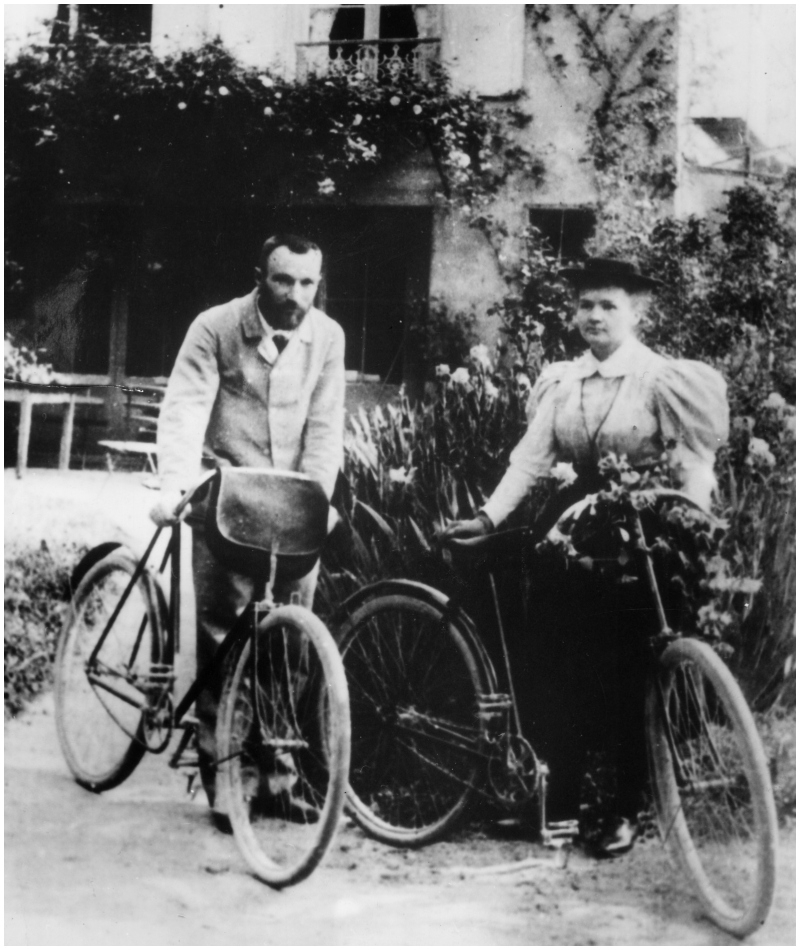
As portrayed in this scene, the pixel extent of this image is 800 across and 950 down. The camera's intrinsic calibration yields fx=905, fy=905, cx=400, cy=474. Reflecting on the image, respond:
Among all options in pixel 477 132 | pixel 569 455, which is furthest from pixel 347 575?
pixel 477 132

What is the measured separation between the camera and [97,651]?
2.29m

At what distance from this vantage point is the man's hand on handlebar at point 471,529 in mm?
2168

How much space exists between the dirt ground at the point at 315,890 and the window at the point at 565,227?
3.87 feet

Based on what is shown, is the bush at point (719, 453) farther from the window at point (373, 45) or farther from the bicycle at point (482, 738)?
the window at point (373, 45)

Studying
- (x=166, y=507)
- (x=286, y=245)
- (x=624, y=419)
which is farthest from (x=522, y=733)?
(x=286, y=245)

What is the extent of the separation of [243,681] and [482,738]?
0.58m

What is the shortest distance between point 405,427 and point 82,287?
3.00ft

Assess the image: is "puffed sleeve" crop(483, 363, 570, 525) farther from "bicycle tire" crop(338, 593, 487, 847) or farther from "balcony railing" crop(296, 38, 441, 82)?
"balcony railing" crop(296, 38, 441, 82)

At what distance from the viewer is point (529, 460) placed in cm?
217

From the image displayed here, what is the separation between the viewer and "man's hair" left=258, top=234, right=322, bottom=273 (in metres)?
2.23

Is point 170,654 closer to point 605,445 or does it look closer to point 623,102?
point 605,445

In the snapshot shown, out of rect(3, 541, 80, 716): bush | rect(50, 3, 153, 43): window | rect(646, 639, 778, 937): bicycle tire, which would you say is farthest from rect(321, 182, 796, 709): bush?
rect(50, 3, 153, 43): window

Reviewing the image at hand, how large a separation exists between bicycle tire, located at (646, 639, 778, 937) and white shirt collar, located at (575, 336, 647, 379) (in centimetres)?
64

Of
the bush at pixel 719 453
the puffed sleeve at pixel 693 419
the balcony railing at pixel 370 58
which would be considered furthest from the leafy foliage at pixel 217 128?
the puffed sleeve at pixel 693 419
